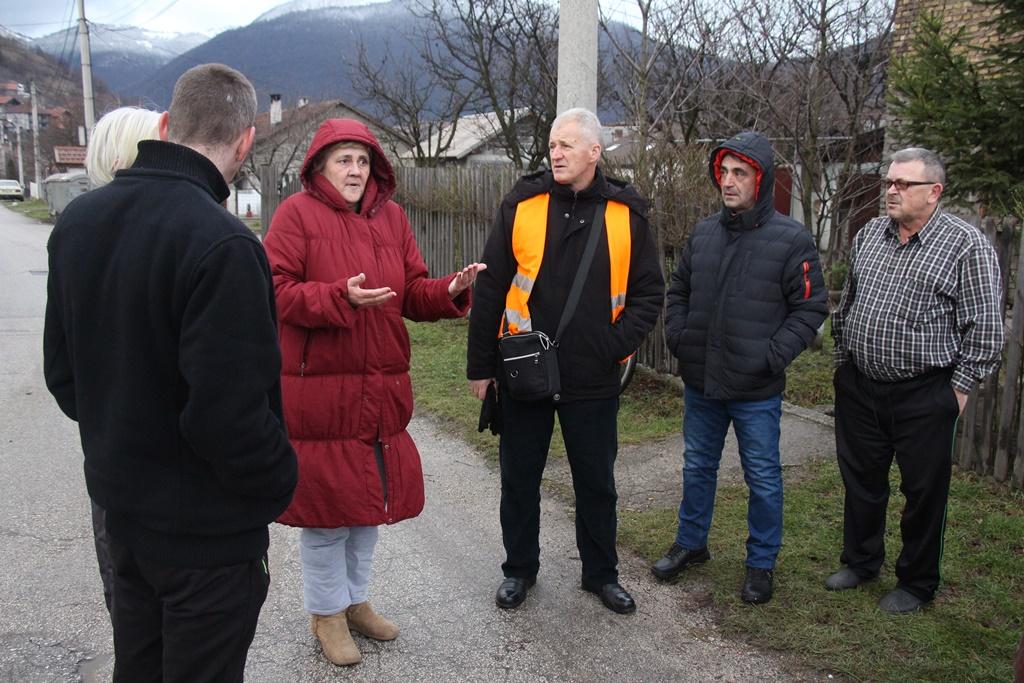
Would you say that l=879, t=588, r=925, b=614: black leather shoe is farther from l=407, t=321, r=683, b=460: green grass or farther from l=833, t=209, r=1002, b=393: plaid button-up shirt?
l=407, t=321, r=683, b=460: green grass

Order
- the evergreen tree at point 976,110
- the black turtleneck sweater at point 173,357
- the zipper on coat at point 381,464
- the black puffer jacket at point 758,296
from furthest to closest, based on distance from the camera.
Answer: the evergreen tree at point 976,110, the black puffer jacket at point 758,296, the zipper on coat at point 381,464, the black turtleneck sweater at point 173,357

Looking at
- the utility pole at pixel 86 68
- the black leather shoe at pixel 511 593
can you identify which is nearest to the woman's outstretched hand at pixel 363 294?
the black leather shoe at pixel 511 593

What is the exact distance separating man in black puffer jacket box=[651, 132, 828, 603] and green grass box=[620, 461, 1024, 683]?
0.22 m

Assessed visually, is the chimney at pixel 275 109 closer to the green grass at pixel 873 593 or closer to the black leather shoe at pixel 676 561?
the green grass at pixel 873 593

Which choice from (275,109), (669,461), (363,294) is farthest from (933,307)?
(275,109)

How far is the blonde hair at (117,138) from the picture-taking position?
2627 mm

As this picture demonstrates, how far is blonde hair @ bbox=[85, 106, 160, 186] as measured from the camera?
2627mm

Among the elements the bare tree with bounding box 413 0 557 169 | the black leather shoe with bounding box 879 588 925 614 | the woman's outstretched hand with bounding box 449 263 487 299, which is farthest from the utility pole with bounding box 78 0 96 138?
the black leather shoe with bounding box 879 588 925 614

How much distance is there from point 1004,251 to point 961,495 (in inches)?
57.6

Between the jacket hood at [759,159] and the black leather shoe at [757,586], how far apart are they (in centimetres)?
154

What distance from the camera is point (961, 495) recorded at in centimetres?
505

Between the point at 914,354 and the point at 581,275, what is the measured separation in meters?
1.41

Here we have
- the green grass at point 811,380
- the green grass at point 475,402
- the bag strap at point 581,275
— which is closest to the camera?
the bag strap at point 581,275

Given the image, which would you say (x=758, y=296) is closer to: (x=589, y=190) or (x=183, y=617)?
(x=589, y=190)
